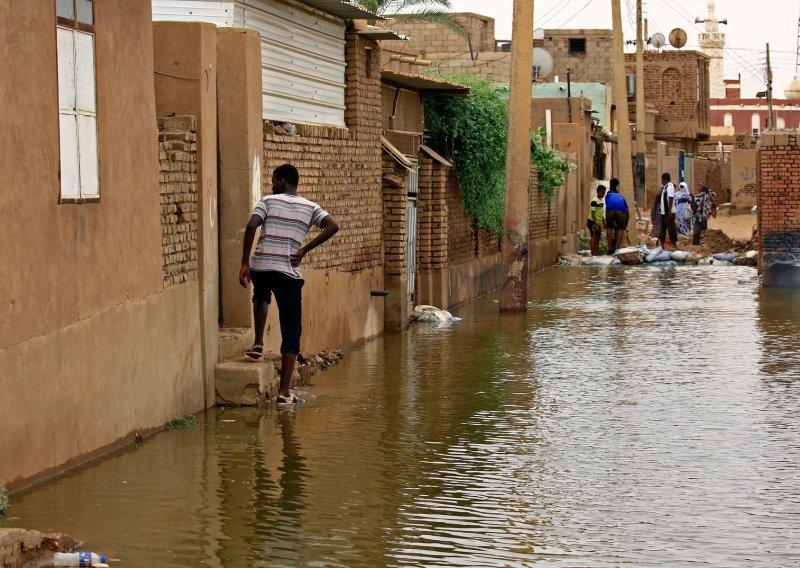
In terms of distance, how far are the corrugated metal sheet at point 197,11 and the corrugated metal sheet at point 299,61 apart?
28 centimetres

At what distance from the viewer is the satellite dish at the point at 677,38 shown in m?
68.6

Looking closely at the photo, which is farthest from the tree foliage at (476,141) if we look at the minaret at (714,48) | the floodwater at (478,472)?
the minaret at (714,48)

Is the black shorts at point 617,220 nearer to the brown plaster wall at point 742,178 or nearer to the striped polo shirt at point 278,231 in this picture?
the brown plaster wall at point 742,178

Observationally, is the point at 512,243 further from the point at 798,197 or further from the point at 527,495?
the point at 527,495

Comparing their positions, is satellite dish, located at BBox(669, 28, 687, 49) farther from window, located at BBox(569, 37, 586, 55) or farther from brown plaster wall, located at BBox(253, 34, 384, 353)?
brown plaster wall, located at BBox(253, 34, 384, 353)

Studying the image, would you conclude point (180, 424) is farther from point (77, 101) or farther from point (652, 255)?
point (652, 255)

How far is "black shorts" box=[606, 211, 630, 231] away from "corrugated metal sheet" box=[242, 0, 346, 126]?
633 inches

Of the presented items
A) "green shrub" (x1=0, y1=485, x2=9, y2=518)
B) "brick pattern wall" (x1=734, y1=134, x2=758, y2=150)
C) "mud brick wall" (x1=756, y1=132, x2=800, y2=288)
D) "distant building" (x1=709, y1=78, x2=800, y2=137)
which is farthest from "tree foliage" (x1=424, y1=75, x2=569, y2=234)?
"distant building" (x1=709, y1=78, x2=800, y2=137)

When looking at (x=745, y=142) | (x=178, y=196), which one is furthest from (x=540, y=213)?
(x=745, y=142)

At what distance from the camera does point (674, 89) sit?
218 feet

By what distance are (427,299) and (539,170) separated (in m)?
10.2

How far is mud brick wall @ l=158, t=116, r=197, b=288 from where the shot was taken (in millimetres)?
9773

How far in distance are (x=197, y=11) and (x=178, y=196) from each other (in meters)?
3.05

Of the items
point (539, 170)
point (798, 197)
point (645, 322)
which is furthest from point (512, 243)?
point (539, 170)
